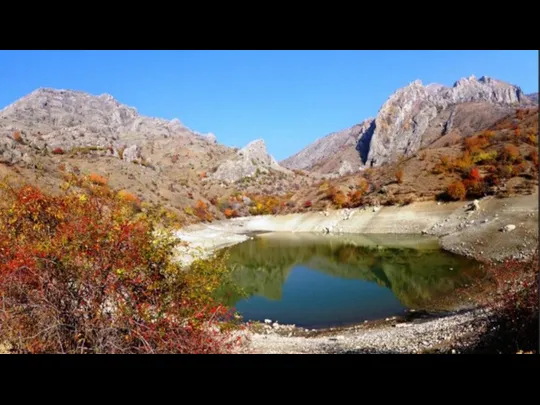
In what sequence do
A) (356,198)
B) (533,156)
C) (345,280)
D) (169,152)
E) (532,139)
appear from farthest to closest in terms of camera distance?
(169,152) < (356,198) < (532,139) < (533,156) < (345,280)

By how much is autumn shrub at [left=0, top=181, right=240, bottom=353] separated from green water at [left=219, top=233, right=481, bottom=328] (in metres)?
1.86

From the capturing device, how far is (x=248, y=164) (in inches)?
5349

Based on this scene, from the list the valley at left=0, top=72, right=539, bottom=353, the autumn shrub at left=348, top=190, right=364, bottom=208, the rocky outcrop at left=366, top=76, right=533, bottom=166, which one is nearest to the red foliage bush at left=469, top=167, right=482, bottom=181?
the valley at left=0, top=72, right=539, bottom=353

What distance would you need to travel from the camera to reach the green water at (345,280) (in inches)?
666

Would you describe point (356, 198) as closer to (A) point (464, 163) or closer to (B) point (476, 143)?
(A) point (464, 163)

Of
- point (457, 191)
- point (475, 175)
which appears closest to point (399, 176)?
point (475, 175)

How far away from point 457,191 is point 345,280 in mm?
27974

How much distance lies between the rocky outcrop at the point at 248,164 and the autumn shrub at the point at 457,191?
85404 mm

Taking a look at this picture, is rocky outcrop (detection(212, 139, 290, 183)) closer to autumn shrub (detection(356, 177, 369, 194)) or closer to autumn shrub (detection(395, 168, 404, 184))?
autumn shrub (detection(356, 177, 369, 194))

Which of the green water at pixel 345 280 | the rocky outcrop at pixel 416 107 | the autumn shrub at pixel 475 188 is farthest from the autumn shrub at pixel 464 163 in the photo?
the rocky outcrop at pixel 416 107

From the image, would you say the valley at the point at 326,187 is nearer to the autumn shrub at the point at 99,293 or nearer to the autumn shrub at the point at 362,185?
the autumn shrub at the point at 362,185
